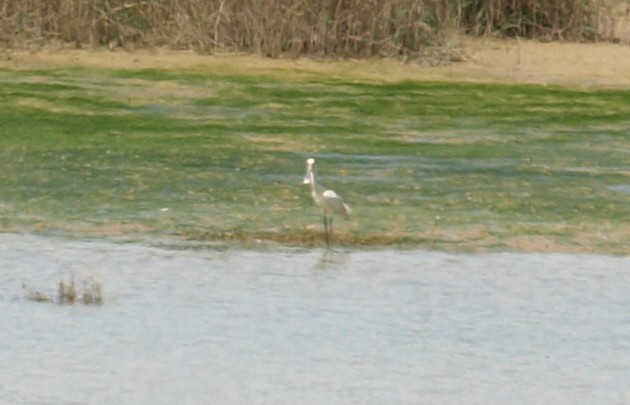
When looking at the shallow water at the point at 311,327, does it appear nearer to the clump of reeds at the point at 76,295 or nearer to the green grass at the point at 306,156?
the clump of reeds at the point at 76,295

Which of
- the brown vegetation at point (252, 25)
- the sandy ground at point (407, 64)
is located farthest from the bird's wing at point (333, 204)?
the brown vegetation at point (252, 25)

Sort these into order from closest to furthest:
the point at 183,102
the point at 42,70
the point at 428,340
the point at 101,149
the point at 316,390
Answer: the point at 316,390 → the point at 428,340 → the point at 101,149 → the point at 183,102 → the point at 42,70

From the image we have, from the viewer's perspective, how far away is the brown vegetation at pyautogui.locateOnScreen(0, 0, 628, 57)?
15.3 m

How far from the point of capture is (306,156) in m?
11.8

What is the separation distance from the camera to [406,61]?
15.4 metres

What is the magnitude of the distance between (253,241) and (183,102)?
402 cm

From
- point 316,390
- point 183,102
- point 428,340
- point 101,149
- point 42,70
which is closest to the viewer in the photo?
point 316,390

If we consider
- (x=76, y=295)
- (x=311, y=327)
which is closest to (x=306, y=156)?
(x=76, y=295)

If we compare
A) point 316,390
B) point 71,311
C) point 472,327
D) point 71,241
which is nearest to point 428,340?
point 472,327

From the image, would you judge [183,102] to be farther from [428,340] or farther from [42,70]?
[428,340]

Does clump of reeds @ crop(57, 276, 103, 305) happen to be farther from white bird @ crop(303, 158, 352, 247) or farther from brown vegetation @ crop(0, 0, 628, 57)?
brown vegetation @ crop(0, 0, 628, 57)

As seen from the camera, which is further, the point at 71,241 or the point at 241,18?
the point at 241,18

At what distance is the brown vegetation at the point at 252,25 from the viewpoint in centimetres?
1533

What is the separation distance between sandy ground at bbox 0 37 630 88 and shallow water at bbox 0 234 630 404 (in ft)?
17.9
